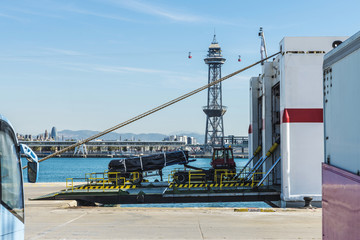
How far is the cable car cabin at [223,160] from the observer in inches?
1305

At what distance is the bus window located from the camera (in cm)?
719

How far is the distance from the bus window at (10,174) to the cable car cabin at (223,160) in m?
25.9

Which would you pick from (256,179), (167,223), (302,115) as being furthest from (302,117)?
(167,223)

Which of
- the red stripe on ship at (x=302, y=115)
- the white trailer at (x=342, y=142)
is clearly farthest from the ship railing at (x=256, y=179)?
the white trailer at (x=342, y=142)

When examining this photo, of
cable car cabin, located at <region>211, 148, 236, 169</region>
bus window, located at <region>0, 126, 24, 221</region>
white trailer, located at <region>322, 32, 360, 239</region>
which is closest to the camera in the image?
white trailer, located at <region>322, 32, 360, 239</region>

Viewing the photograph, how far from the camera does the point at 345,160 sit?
632 centimetres

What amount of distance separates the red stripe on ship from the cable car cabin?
9.96 metres

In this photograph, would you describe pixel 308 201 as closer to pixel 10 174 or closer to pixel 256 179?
pixel 256 179

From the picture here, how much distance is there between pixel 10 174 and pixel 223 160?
26.7 m

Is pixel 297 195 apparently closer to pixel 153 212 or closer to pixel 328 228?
pixel 153 212

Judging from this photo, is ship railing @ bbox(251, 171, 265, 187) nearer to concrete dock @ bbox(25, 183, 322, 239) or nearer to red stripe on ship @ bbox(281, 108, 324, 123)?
red stripe on ship @ bbox(281, 108, 324, 123)

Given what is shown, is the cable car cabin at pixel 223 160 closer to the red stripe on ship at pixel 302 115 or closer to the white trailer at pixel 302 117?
the white trailer at pixel 302 117

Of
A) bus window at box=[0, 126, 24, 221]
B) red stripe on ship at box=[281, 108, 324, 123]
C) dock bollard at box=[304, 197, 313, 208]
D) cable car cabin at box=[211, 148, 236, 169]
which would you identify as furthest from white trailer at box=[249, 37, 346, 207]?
bus window at box=[0, 126, 24, 221]

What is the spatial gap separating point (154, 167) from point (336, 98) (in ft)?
82.7
